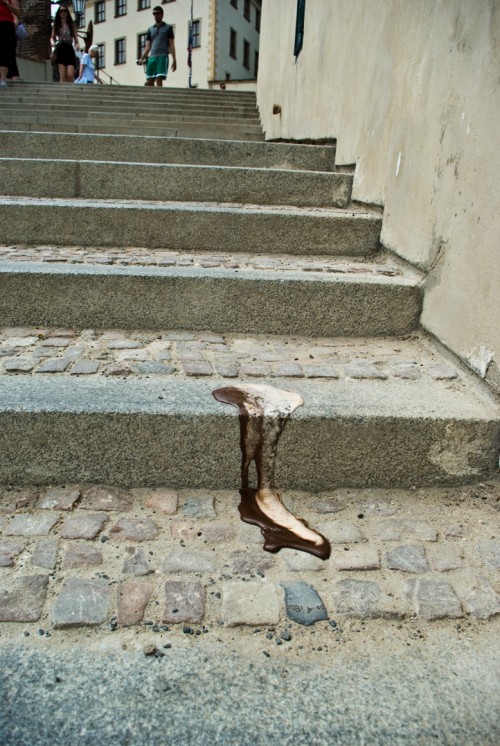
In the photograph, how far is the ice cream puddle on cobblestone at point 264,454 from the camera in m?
1.95

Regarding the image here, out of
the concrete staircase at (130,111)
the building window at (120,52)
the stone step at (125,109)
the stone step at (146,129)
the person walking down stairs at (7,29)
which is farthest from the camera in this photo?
the building window at (120,52)

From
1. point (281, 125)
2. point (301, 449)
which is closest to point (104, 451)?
point (301, 449)

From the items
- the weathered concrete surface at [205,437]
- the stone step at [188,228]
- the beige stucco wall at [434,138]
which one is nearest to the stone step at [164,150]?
the beige stucco wall at [434,138]

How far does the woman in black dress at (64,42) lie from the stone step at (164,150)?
264 inches

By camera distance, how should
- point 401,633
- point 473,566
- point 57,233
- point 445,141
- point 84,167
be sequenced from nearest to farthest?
point 401,633 → point 473,566 → point 445,141 → point 57,233 → point 84,167

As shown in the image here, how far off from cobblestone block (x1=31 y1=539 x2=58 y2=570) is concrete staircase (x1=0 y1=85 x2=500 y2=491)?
343 millimetres

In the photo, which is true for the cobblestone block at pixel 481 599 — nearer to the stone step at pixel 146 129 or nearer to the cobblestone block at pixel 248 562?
the cobblestone block at pixel 248 562

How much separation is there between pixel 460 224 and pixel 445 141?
47cm

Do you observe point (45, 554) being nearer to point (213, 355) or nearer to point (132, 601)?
point (132, 601)

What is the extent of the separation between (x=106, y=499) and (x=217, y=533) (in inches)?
16.6

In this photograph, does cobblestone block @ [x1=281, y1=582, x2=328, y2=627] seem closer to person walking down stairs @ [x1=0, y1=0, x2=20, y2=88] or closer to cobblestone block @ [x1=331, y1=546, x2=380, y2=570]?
cobblestone block @ [x1=331, y1=546, x2=380, y2=570]

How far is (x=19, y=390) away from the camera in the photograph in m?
2.15

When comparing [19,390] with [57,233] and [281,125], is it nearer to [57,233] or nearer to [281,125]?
[57,233]

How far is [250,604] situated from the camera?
161 centimetres
